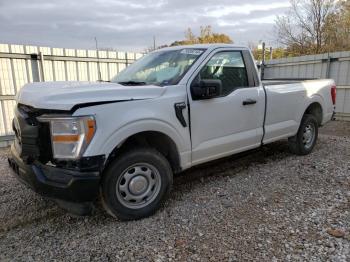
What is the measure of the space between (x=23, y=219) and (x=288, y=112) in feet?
13.6

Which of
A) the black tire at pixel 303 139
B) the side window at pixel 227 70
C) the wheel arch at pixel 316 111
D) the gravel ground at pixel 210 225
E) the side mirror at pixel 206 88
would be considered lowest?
the gravel ground at pixel 210 225

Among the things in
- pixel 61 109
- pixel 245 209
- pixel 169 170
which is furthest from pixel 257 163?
pixel 61 109

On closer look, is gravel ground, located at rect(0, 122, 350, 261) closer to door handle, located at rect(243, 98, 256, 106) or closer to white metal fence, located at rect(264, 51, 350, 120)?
door handle, located at rect(243, 98, 256, 106)

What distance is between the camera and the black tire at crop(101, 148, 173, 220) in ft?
9.95

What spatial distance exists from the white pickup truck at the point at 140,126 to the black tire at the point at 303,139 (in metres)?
0.87

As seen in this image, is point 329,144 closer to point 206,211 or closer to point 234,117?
point 234,117

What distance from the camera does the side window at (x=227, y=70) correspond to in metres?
3.91

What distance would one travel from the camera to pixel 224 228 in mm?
3080

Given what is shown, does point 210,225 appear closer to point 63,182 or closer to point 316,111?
point 63,182

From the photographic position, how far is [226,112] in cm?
396

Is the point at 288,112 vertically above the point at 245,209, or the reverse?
the point at 288,112

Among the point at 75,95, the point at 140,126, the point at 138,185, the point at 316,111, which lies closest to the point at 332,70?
the point at 316,111

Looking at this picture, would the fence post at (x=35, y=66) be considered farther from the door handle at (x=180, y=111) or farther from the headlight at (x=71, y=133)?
the door handle at (x=180, y=111)

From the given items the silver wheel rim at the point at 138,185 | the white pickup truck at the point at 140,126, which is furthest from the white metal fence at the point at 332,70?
the silver wheel rim at the point at 138,185
